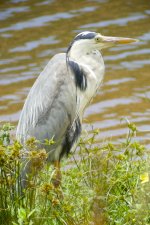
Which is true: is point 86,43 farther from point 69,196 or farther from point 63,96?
point 69,196

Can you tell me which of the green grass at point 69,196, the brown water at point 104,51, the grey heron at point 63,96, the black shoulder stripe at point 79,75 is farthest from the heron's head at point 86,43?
the green grass at point 69,196

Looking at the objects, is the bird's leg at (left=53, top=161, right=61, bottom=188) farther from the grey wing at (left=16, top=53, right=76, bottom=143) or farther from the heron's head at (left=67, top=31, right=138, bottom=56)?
the heron's head at (left=67, top=31, right=138, bottom=56)

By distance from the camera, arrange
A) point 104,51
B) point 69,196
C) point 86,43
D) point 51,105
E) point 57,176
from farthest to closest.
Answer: point 104,51, point 86,43, point 51,105, point 57,176, point 69,196

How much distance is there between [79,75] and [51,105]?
0.33 m

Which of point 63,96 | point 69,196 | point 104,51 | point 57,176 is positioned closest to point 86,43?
point 63,96

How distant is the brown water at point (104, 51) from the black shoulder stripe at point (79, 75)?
1012 mm

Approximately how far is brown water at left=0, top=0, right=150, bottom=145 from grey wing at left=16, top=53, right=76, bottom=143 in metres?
1.12

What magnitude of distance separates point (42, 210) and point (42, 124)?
1683 millimetres

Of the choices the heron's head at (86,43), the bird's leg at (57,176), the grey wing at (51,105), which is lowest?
the bird's leg at (57,176)

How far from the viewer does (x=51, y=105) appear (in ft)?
20.0

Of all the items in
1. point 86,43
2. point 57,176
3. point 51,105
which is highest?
point 86,43

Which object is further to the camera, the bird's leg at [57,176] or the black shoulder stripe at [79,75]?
the black shoulder stripe at [79,75]

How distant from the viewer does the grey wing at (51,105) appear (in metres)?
6.02

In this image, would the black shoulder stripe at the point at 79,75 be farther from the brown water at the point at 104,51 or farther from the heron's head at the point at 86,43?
the brown water at the point at 104,51
